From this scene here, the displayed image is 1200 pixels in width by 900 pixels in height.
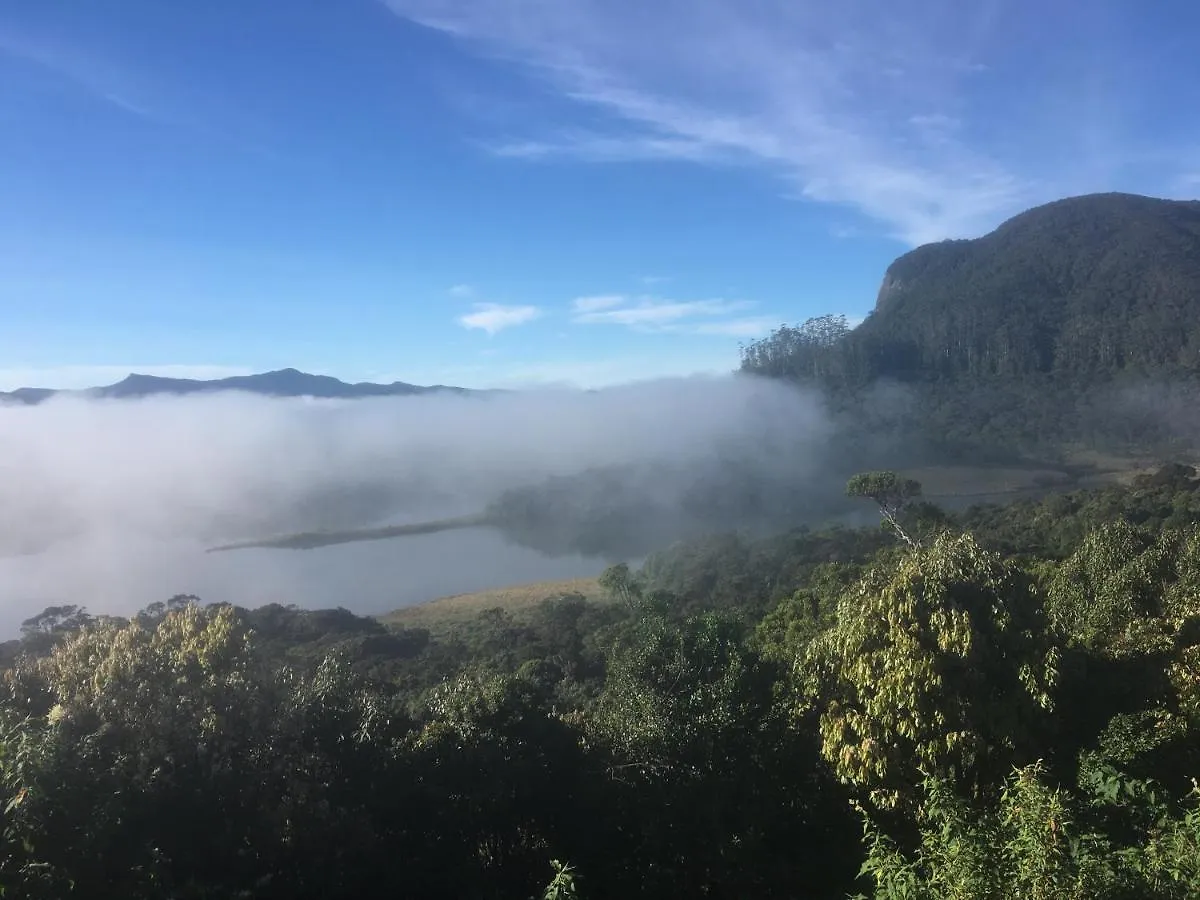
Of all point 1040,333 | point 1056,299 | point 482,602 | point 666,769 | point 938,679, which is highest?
point 1056,299

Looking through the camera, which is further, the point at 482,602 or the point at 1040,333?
the point at 1040,333

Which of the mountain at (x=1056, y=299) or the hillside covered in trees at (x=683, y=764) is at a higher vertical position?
the mountain at (x=1056, y=299)

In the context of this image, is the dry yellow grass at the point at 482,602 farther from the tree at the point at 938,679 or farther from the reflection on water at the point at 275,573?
the tree at the point at 938,679

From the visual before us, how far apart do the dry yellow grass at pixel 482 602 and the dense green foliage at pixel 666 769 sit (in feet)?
127

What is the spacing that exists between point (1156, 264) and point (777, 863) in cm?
15569

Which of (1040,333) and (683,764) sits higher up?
(1040,333)

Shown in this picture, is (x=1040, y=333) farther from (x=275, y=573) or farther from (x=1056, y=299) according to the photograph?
(x=275, y=573)

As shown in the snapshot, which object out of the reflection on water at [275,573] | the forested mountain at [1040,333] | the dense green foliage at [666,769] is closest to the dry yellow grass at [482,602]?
the reflection on water at [275,573]

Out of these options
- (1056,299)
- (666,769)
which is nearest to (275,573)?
(666,769)

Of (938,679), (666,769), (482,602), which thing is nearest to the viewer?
(938,679)

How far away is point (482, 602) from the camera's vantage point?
179ft

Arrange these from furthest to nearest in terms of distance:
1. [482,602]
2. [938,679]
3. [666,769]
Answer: [482,602]
[666,769]
[938,679]

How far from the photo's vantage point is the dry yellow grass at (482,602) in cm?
5066

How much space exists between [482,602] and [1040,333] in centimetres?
10710
